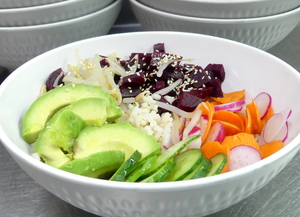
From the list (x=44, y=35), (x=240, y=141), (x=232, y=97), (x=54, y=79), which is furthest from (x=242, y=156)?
(x=44, y=35)

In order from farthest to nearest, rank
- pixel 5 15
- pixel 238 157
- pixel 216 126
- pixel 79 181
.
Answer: pixel 5 15
pixel 216 126
pixel 238 157
pixel 79 181

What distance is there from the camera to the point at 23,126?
725 millimetres

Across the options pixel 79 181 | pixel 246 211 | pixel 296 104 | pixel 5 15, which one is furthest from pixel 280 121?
pixel 5 15

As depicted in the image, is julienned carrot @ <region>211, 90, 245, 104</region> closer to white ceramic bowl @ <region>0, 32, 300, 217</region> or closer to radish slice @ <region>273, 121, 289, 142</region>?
white ceramic bowl @ <region>0, 32, 300, 217</region>

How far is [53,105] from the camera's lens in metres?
0.77

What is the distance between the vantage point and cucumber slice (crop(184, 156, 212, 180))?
1.93ft

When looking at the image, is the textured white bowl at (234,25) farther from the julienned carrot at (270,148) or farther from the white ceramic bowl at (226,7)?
the julienned carrot at (270,148)

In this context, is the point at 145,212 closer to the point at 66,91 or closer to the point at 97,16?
the point at 66,91

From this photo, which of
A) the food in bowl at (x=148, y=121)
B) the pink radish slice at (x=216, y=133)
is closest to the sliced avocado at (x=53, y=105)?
the food in bowl at (x=148, y=121)

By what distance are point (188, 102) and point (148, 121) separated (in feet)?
0.38

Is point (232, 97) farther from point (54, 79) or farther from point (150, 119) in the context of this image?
point (54, 79)

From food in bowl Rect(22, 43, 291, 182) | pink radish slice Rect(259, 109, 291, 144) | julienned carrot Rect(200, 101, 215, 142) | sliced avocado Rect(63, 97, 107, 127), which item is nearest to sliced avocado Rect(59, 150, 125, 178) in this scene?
food in bowl Rect(22, 43, 291, 182)

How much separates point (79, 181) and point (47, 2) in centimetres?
59

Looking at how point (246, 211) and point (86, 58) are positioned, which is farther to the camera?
point (86, 58)
